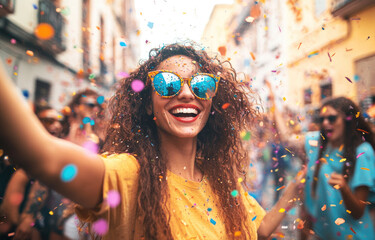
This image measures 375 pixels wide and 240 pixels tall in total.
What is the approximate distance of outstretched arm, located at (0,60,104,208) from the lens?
637 mm

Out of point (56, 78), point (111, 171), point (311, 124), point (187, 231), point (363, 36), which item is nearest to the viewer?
point (111, 171)

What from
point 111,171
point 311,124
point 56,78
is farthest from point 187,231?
point 56,78

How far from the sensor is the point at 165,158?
145cm

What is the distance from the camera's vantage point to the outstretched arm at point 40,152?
637 millimetres

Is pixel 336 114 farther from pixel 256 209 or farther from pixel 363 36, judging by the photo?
pixel 363 36

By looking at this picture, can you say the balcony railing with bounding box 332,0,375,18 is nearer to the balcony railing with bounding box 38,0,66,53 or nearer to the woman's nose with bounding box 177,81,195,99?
the woman's nose with bounding box 177,81,195,99

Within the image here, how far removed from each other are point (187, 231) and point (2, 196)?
2.06m

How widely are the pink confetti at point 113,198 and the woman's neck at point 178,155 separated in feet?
1.38

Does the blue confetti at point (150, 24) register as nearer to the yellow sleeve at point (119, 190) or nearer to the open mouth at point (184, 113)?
the open mouth at point (184, 113)

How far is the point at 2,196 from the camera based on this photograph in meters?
2.39

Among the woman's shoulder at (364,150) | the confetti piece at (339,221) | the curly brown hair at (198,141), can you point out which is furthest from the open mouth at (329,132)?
the curly brown hair at (198,141)

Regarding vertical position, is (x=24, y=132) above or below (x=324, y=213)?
above

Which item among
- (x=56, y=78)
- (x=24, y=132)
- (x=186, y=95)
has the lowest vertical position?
(x=24, y=132)

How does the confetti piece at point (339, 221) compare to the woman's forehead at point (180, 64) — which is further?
the confetti piece at point (339, 221)
